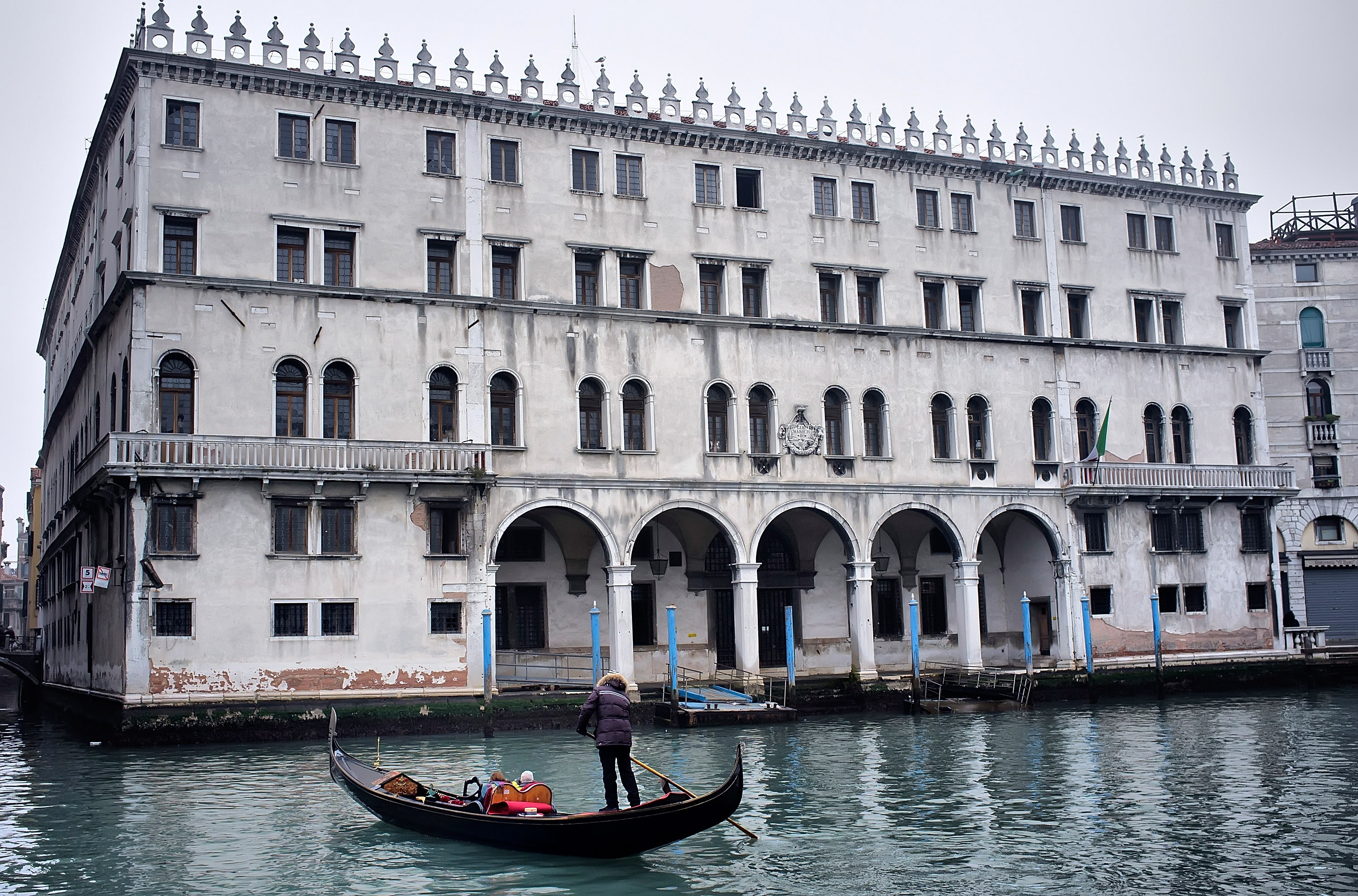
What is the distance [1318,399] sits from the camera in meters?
44.3

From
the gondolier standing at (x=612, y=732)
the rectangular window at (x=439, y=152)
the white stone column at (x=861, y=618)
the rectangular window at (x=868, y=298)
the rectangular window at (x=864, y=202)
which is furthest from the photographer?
the rectangular window at (x=864, y=202)

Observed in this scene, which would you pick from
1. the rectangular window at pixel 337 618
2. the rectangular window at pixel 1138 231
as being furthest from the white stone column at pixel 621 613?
the rectangular window at pixel 1138 231

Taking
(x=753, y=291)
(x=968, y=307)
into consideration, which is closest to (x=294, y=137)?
(x=753, y=291)

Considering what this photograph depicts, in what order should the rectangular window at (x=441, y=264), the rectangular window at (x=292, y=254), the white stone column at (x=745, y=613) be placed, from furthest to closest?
the white stone column at (x=745, y=613) → the rectangular window at (x=441, y=264) → the rectangular window at (x=292, y=254)

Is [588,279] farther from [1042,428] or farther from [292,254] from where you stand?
[1042,428]

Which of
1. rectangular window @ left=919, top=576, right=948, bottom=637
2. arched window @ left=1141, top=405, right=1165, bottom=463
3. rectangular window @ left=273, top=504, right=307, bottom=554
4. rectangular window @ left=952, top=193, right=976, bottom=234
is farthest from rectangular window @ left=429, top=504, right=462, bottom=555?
arched window @ left=1141, top=405, right=1165, bottom=463

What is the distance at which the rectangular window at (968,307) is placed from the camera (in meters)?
35.1

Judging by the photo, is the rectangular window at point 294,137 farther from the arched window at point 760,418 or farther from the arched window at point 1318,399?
the arched window at point 1318,399

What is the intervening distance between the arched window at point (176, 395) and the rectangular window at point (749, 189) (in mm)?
13678

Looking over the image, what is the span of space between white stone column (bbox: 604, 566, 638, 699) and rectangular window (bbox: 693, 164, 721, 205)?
9.27 m

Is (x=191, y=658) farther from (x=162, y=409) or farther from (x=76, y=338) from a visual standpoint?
(x=76, y=338)

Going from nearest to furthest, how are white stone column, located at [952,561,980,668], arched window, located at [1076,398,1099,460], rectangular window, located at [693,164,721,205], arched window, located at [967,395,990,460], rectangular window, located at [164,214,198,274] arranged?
rectangular window, located at [164,214,198,274] → rectangular window, located at [693,164,721,205] → white stone column, located at [952,561,980,668] → arched window, located at [967,395,990,460] → arched window, located at [1076,398,1099,460]

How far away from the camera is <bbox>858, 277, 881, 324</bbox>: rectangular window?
112ft

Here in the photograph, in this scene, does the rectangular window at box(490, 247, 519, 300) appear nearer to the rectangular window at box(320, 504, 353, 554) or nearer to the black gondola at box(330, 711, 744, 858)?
the rectangular window at box(320, 504, 353, 554)
